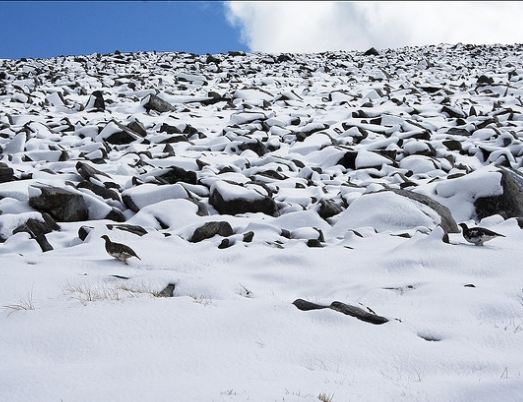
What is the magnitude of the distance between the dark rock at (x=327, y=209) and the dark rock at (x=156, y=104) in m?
9.48

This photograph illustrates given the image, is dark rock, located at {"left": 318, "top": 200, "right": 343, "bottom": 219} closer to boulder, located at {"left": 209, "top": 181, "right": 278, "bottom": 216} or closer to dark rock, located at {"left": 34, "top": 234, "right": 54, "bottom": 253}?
boulder, located at {"left": 209, "top": 181, "right": 278, "bottom": 216}

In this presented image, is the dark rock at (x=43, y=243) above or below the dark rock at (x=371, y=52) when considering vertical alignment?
below

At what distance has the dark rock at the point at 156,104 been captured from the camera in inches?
607

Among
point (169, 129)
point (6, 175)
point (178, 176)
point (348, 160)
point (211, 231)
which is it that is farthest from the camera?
point (169, 129)

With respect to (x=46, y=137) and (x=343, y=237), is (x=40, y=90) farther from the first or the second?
(x=343, y=237)

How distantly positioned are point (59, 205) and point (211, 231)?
2.14m

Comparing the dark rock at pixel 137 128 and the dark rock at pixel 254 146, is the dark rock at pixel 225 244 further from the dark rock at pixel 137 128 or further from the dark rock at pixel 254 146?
the dark rock at pixel 137 128

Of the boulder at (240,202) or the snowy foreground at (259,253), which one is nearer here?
the snowy foreground at (259,253)

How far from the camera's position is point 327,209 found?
23.3ft

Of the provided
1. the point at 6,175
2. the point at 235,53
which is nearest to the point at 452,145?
the point at 6,175

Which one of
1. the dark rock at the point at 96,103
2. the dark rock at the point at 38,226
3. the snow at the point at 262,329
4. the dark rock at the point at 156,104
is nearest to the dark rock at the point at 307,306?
the snow at the point at 262,329

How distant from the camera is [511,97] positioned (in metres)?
16.9

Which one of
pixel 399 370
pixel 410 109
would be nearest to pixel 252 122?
pixel 410 109

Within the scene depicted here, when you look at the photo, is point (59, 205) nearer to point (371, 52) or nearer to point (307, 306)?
point (307, 306)
